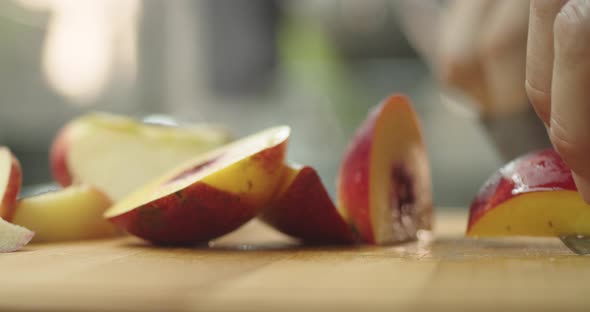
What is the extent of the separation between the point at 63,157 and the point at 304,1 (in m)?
1.99

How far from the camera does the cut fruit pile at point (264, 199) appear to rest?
802mm

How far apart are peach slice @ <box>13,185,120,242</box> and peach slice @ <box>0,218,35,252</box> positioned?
0.11 m

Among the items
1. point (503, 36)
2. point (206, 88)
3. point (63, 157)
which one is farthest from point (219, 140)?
point (206, 88)

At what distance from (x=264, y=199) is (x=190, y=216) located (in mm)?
84

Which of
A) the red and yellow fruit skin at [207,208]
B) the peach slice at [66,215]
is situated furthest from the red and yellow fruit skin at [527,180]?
the peach slice at [66,215]

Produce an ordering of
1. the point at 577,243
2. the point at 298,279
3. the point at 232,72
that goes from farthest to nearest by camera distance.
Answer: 1. the point at 232,72
2. the point at 577,243
3. the point at 298,279

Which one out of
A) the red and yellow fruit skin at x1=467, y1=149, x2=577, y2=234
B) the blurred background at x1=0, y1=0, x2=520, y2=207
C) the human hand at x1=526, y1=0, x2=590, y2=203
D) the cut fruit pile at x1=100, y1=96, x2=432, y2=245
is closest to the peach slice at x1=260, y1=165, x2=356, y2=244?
the cut fruit pile at x1=100, y1=96, x2=432, y2=245

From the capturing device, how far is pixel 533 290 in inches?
18.8

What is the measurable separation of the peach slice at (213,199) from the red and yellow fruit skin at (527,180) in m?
0.24

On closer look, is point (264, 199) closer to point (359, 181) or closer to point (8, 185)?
point (359, 181)

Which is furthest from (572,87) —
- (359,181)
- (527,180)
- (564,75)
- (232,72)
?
(232,72)

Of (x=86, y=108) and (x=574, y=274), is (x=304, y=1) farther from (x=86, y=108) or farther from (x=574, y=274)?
(x=574, y=274)

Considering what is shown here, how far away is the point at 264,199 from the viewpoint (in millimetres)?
833

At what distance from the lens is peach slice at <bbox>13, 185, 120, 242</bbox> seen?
0.96 metres
